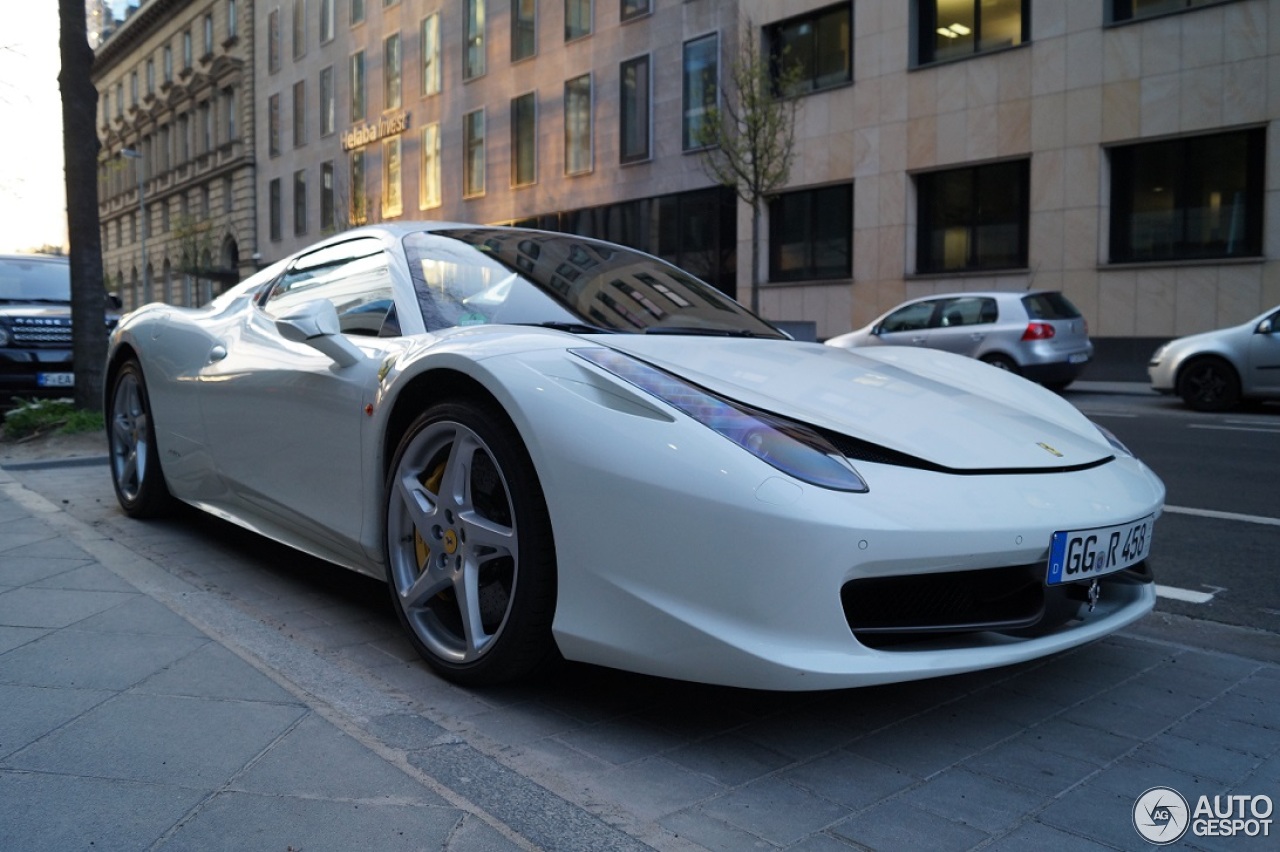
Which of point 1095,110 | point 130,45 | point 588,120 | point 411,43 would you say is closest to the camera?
point 1095,110

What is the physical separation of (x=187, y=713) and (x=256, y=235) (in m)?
44.7

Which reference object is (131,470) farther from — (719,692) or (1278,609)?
(1278,609)

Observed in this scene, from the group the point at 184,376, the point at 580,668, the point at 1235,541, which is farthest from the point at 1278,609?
the point at 184,376

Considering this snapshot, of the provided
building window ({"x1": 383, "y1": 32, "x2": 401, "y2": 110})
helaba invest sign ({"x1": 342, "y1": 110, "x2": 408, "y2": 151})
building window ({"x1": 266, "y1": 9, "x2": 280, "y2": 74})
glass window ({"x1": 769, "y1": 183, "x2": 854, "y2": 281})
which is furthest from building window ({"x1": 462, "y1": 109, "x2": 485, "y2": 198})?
building window ({"x1": 266, "y1": 9, "x2": 280, "y2": 74})

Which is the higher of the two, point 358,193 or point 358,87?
point 358,87

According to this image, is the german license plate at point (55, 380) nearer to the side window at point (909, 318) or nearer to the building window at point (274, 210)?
the side window at point (909, 318)

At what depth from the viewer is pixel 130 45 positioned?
56.1m

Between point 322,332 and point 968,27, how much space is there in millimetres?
18696

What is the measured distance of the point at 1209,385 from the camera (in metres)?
12.4

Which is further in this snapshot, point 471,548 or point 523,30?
point 523,30

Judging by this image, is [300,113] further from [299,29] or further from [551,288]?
[551,288]

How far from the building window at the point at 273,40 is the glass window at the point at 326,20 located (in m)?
3.98

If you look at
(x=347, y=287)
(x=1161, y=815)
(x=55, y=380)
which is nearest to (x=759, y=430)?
(x=1161, y=815)

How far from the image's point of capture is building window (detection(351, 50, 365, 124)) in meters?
36.4
